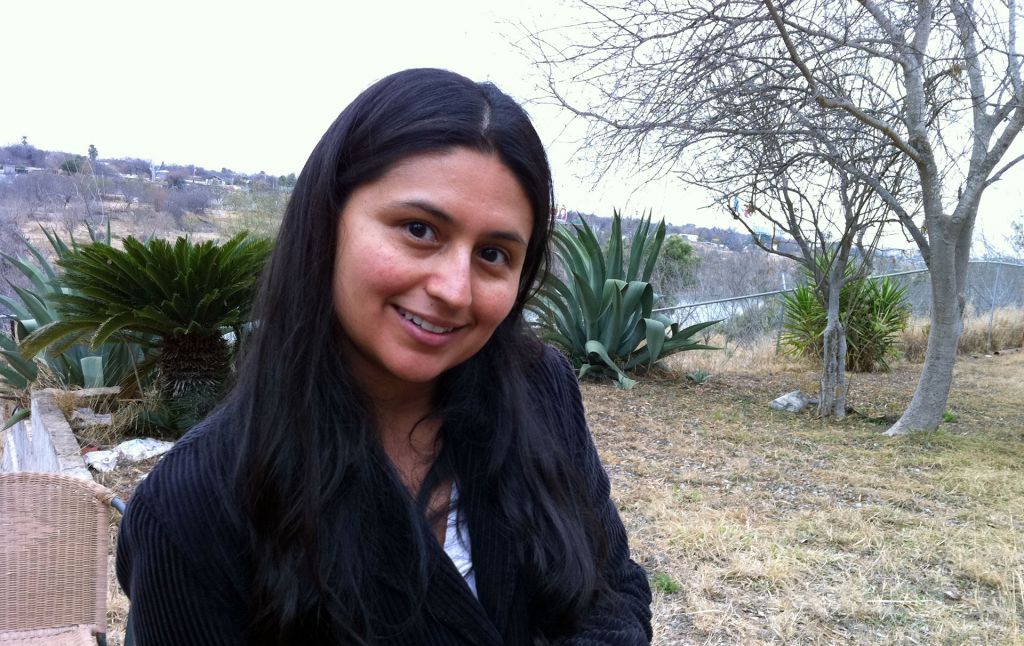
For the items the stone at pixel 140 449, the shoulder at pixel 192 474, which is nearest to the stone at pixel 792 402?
the stone at pixel 140 449

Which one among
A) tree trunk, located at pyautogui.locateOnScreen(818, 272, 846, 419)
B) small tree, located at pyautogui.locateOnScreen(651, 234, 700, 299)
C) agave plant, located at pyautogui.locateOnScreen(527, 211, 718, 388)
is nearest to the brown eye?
tree trunk, located at pyautogui.locateOnScreen(818, 272, 846, 419)

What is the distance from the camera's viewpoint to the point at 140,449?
176 inches

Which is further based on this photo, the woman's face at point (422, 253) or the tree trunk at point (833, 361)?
the tree trunk at point (833, 361)

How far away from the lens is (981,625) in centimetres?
282

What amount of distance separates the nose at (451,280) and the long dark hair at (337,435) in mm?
156

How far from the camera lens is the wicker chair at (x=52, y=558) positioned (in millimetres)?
2199

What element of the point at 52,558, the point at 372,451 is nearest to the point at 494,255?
the point at 372,451

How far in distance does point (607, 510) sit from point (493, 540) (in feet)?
1.14

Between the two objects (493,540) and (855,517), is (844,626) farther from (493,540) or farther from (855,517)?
(493,540)

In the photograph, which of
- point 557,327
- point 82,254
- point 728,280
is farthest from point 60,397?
point 728,280

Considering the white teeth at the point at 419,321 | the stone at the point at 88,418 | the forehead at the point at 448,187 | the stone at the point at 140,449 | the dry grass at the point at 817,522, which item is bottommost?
the dry grass at the point at 817,522

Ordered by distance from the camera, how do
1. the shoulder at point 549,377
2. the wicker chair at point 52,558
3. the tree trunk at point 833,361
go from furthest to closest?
the tree trunk at point 833,361 < the wicker chair at point 52,558 < the shoulder at point 549,377

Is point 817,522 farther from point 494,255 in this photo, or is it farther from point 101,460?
point 101,460

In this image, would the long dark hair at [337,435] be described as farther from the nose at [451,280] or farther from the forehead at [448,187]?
the nose at [451,280]
